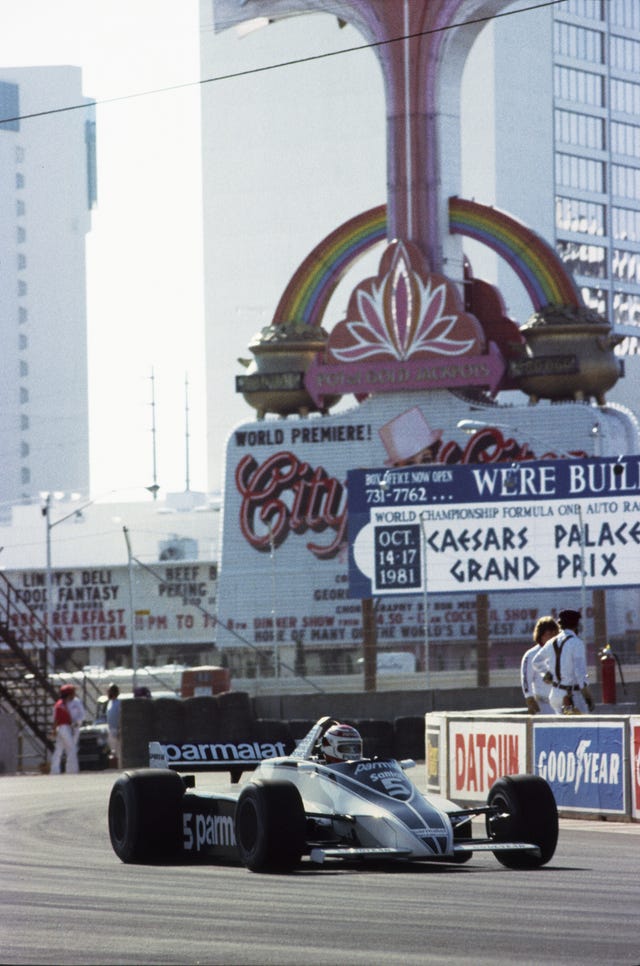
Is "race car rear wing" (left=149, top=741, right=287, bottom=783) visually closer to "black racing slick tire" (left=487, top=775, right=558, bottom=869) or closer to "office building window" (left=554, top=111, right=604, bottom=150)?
"black racing slick tire" (left=487, top=775, right=558, bottom=869)

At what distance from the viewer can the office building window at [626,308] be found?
9425 cm

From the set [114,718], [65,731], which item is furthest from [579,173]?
[65,731]

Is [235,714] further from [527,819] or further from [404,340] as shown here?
[527,819]

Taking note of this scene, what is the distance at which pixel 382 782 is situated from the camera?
45.0 ft

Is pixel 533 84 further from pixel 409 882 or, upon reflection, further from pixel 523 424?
pixel 409 882

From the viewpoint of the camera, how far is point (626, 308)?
9525 centimetres

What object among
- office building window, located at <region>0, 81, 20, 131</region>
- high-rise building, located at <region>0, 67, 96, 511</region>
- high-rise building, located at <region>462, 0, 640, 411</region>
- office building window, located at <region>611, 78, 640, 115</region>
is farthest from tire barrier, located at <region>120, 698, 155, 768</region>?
office building window, located at <region>0, 81, 20, 131</region>

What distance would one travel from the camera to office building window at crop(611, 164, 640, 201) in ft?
313

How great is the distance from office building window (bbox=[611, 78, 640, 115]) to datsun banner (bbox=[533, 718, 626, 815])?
78.7m

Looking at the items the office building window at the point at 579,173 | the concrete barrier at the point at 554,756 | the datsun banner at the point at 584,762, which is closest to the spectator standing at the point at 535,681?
the concrete barrier at the point at 554,756

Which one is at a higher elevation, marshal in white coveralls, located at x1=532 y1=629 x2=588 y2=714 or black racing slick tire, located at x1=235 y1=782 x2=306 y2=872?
marshal in white coveralls, located at x1=532 y1=629 x2=588 y2=714

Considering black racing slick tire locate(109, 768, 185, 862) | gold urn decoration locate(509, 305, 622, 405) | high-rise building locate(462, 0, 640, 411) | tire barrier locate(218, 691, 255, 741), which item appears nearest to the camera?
black racing slick tire locate(109, 768, 185, 862)

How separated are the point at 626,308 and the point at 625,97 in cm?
986

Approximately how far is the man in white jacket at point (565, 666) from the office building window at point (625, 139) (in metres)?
77.8
